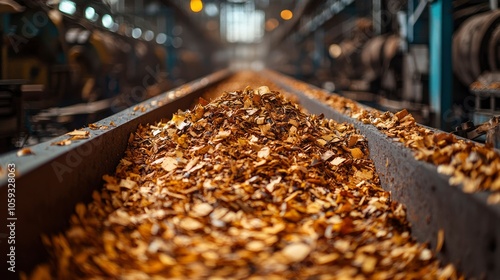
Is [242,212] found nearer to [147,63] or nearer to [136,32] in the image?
[147,63]

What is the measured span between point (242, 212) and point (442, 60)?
409 centimetres

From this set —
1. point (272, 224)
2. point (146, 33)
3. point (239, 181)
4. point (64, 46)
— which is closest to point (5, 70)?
point (64, 46)

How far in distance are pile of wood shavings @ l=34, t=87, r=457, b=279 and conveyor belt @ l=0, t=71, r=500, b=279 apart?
73mm

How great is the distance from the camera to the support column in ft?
17.8

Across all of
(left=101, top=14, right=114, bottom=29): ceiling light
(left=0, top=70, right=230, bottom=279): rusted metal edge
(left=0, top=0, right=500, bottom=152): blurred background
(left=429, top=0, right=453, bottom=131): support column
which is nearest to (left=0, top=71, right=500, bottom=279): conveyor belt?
(left=0, top=70, right=230, bottom=279): rusted metal edge

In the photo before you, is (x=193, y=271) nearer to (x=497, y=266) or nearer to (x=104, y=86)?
(x=497, y=266)

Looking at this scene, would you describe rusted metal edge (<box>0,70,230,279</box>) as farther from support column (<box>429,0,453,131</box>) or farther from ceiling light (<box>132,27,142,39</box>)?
ceiling light (<box>132,27,142,39</box>)

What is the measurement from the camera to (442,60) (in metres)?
5.52

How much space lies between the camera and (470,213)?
5.81 ft

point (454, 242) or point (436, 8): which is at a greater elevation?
point (436, 8)

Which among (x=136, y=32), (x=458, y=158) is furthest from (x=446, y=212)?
(x=136, y=32)

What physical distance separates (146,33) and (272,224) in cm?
1624

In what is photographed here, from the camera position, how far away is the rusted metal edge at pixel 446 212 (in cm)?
166

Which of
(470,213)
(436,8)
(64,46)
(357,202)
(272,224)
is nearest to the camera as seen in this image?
(470,213)
